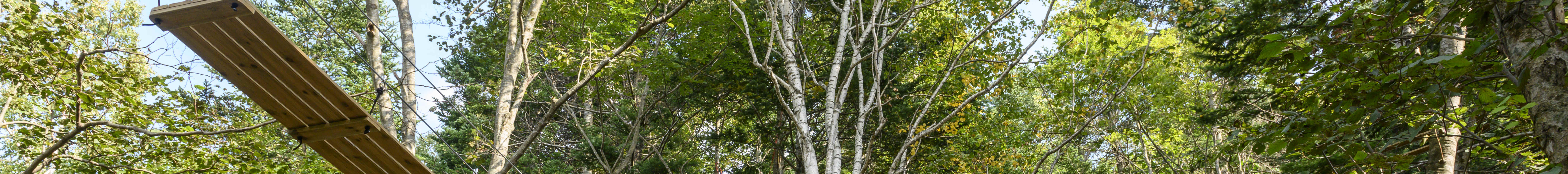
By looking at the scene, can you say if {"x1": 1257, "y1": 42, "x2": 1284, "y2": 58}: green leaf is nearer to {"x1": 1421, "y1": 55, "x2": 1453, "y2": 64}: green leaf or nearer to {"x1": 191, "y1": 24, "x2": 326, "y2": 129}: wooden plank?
{"x1": 1421, "y1": 55, "x2": 1453, "y2": 64}: green leaf

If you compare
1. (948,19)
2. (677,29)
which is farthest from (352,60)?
(948,19)

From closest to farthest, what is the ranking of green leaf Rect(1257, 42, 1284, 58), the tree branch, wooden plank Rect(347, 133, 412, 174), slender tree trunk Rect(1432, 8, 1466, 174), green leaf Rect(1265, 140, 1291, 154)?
green leaf Rect(1257, 42, 1284, 58) < green leaf Rect(1265, 140, 1291, 154) < wooden plank Rect(347, 133, 412, 174) < slender tree trunk Rect(1432, 8, 1466, 174) < the tree branch

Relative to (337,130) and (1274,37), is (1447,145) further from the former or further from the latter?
(337,130)

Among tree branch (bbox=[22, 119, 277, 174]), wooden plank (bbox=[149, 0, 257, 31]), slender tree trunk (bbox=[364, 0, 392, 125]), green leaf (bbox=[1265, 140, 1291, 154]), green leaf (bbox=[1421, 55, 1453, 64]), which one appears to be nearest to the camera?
wooden plank (bbox=[149, 0, 257, 31])

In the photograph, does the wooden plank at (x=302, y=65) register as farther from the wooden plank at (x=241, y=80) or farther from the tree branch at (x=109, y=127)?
the tree branch at (x=109, y=127)

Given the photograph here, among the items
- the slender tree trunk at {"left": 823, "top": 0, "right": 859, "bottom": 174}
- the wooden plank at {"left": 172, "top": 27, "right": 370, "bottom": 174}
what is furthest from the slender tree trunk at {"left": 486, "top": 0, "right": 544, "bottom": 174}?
the wooden plank at {"left": 172, "top": 27, "right": 370, "bottom": 174}

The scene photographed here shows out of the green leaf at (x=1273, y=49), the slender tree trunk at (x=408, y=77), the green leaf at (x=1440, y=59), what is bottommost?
the green leaf at (x=1440, y=59)

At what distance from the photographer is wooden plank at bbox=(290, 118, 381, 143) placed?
10.2ft

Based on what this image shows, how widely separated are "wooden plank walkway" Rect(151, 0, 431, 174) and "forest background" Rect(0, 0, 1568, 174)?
217cm

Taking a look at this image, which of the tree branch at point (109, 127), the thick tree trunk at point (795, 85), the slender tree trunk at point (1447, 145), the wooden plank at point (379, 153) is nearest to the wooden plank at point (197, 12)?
the wooden plank at point (379, 153)

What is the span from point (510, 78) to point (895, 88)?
477 centimetres

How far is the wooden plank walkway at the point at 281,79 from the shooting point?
244 centimetres

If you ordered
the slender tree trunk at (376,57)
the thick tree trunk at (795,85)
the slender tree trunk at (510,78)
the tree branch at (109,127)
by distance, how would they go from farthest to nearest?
1. the slender tree trunk at (510,78)
2. the slender tree trunk at (376,57)
3. the thick tree trunk at (795,85)
4. the tree branch at (109,127)

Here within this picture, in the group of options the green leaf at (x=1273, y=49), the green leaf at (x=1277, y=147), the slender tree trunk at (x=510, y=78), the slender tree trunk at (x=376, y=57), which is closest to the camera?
the green leaf at (x=1273, y=49)
